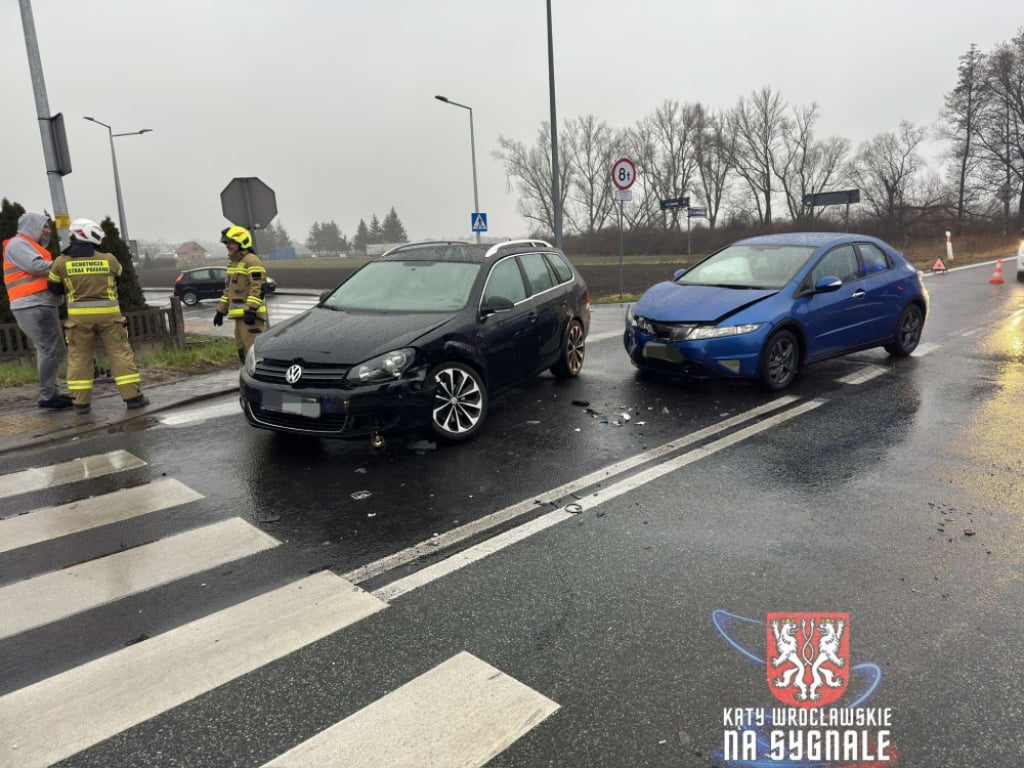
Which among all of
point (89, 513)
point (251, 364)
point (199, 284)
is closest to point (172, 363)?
point (251, 364)

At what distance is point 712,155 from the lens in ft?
236

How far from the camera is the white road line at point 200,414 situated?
24.2 feet

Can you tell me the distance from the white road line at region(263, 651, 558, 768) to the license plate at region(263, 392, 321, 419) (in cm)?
292

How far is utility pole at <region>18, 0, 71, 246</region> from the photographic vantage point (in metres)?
9.21

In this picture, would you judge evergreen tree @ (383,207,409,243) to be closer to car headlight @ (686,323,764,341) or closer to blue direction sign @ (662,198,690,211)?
blue direction sign @ (662,198,690,211)

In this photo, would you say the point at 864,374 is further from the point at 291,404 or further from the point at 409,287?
the point at 291,404

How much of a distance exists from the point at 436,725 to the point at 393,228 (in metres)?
146

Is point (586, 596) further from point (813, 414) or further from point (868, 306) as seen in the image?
point (868, 306)

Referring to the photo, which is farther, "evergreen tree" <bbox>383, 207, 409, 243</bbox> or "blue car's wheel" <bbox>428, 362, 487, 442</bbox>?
"evergreen tree" <bbox>383, 207, 409, 243</bbox>

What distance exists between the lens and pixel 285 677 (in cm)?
296

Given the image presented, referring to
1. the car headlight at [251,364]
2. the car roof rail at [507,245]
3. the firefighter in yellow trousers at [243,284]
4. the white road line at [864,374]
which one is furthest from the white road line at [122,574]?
the white road line at [864,374]

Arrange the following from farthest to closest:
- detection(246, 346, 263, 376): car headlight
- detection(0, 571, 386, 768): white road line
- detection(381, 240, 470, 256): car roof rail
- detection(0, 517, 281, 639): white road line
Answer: detection(381, 240, 470, 256): car roof rail → detection(246, 346, 263, 376): car headlight → detection(0, 517, 281, 639): white road line → detection(0, 571, 386, 768): white road line

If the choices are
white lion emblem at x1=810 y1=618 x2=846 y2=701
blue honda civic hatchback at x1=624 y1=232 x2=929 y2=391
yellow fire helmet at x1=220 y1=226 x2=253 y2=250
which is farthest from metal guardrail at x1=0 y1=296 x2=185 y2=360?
white lion emblem at x1=810 y1=618 x2=846 y2=701

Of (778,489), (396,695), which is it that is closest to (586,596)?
(396,695)
